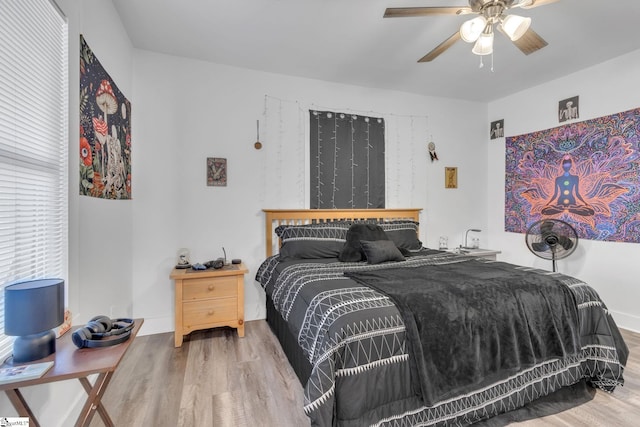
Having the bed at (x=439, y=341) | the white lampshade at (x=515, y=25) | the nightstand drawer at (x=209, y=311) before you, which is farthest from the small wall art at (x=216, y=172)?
the white lampshade at (x=515, y=25)

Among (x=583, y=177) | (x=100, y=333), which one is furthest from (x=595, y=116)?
(x=100, y=333)

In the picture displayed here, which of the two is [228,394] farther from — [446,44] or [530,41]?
[530,41]

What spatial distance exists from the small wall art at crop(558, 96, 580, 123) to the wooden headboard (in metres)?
1.92

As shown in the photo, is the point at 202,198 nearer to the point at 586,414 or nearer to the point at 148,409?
the point at 148,409

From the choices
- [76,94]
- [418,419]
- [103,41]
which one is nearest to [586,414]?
[418,419]

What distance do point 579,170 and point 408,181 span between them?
1.83m

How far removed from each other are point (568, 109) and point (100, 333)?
4.65 meters

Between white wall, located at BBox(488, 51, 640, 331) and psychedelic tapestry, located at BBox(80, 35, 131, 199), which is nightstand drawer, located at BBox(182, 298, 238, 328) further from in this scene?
white wall, located at BBox(488, 51, 640, 331)

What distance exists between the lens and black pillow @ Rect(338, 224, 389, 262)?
107 inches

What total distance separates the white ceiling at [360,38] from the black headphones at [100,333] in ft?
7.25

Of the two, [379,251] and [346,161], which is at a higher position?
[346,161]

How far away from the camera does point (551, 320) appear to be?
5.90 ft

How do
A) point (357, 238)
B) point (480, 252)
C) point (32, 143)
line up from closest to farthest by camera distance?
point (32, 143), point (357, 238), point (480, 252)

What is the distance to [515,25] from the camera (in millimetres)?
1784
